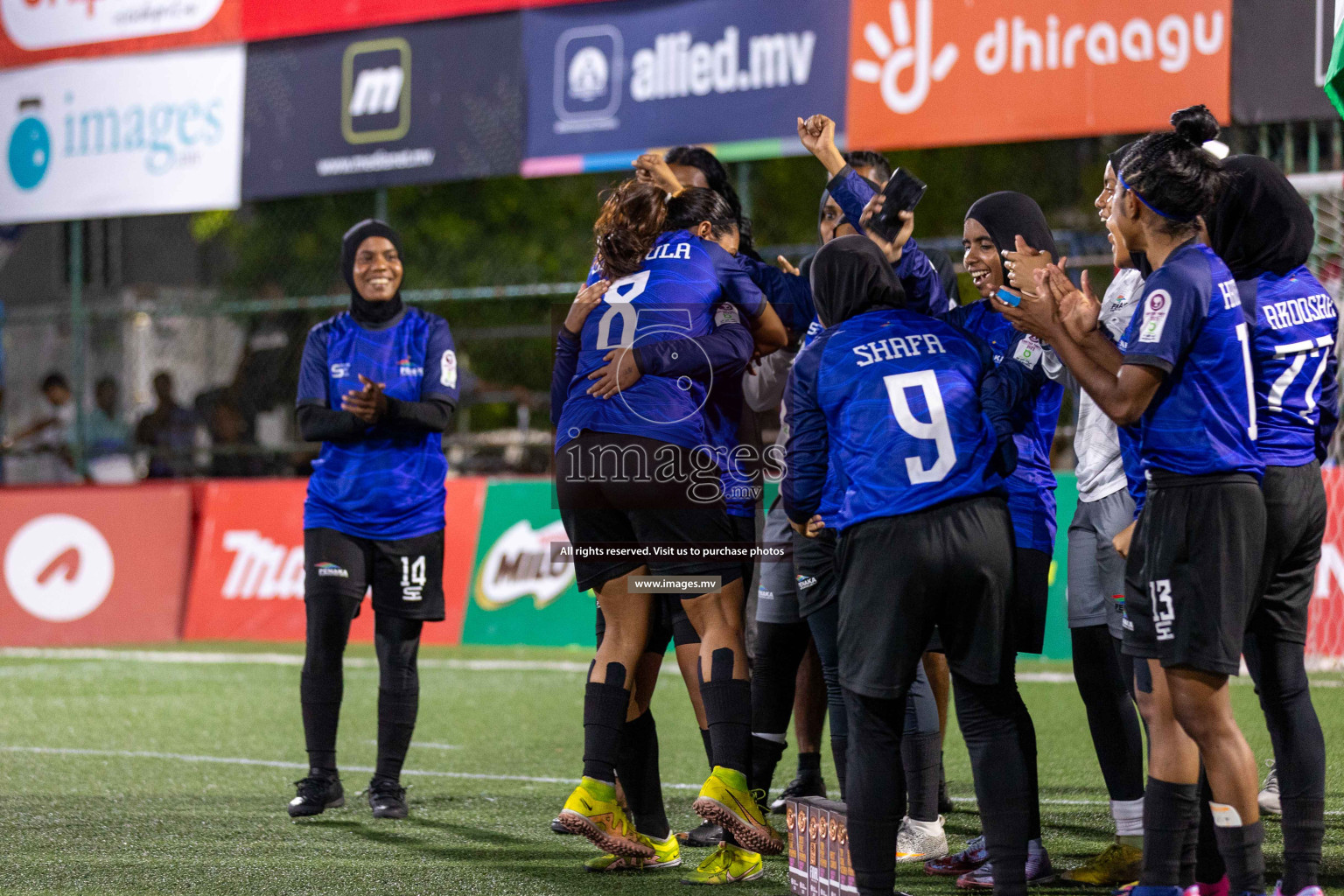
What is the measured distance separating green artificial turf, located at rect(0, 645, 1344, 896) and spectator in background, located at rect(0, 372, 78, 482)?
4759 mm

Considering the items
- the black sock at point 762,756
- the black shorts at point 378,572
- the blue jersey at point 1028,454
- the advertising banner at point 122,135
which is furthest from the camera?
the advertising banner at point 122,135

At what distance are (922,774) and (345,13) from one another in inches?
429

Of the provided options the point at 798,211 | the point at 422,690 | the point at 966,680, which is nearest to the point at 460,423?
the point at 422,690

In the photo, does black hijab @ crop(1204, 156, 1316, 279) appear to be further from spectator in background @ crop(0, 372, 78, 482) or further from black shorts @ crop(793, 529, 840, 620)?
spectator in background @ crop(0, 372, 78, 482)

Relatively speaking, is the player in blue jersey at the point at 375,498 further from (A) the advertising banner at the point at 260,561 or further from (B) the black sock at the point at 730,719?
(A) the advertising banner at the point at 260,561

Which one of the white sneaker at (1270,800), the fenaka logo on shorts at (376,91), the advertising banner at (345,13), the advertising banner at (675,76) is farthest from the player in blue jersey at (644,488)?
the fenaka logo on shorts at (376,91)

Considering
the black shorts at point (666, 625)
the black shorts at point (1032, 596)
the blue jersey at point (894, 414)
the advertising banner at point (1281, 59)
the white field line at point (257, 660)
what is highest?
the advertising banner at point (1281, 59)

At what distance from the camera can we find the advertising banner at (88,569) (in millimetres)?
12125

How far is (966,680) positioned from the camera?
151 inches

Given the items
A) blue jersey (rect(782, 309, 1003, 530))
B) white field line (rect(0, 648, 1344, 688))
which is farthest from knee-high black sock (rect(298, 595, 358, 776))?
white field line (rect(0, 648, 1344, 688))

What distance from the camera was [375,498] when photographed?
6.21 meters

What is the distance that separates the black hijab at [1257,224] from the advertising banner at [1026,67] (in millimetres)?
6614

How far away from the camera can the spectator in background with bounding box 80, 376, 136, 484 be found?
48.9 feet

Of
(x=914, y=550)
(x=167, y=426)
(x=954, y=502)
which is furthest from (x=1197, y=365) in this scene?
(x=167, y=426)
